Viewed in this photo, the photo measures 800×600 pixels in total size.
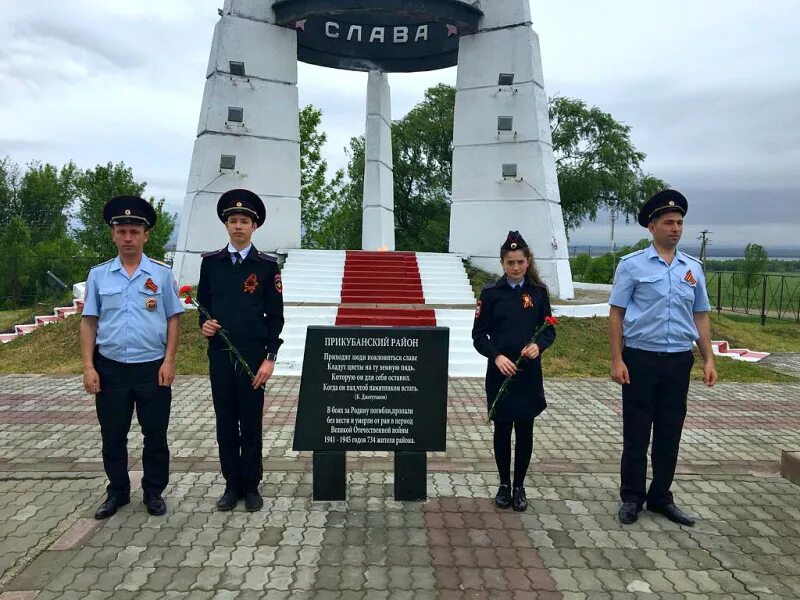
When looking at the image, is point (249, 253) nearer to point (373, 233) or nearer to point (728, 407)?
point (728, 407)

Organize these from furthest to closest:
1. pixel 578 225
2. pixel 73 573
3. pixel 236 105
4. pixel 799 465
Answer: pixel 578 225, pixel 236 105, pixel 799 465, pixel 73 573

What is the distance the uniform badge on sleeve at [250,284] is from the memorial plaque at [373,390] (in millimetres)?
483

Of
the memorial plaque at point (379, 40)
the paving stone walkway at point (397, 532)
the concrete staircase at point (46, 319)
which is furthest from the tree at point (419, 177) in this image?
the paving stone walkway at point (397, 532)

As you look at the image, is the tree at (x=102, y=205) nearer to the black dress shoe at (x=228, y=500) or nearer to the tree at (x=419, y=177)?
the tree at (x=419, y=177)

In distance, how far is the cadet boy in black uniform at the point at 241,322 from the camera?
384 cm

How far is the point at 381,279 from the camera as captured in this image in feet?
40.5

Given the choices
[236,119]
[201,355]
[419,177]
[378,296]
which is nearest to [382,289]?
[378,296]

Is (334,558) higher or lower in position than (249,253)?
lower

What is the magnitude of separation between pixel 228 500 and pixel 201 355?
18.6 feet

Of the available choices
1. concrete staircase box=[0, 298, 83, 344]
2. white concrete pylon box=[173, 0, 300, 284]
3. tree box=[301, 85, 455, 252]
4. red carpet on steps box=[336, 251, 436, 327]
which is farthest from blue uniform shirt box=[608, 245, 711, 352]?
tree box=[301, 85, 455, 252]

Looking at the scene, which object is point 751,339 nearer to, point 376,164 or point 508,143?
point 508,143

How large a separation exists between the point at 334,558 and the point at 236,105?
35.9 feet

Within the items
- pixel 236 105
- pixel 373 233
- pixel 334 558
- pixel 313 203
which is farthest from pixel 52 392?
pixel 313 203

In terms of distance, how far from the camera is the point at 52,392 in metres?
7.45
